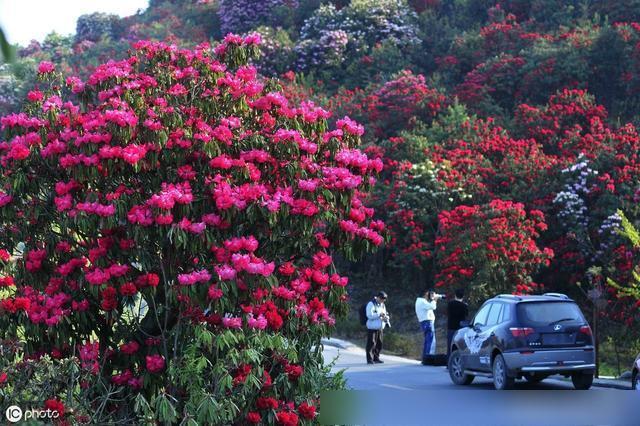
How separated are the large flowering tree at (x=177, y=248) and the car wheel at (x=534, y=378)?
8.35 m

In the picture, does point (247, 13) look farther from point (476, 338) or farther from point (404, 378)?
point (476, 338)

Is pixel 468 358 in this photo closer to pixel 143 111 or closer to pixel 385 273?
pixel 143 111

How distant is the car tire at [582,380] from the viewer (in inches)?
732

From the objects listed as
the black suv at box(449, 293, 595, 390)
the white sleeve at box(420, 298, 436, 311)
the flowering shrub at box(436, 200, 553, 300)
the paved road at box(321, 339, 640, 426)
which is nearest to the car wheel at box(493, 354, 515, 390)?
the black suv at box(449, 293, 595, 390)

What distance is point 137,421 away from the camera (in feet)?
34.1

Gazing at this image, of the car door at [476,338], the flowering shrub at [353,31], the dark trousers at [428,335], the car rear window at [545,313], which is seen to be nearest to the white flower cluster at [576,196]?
the dark trousers at [428,335]

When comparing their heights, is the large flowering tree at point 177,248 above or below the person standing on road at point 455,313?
above

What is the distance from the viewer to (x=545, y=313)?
1833cm

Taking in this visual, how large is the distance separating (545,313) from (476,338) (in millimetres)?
1726

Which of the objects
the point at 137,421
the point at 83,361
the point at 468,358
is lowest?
the point at 468,358

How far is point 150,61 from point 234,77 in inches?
40.2

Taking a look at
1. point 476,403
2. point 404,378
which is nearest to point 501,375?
point 476,403

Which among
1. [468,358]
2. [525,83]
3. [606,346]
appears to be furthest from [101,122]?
[525,83]

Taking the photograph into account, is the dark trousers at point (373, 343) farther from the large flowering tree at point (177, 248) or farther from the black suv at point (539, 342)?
the large flowering tree at point (177, 248)
